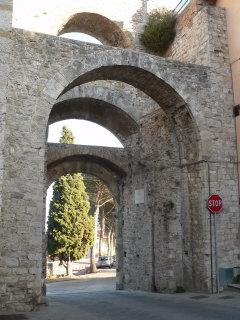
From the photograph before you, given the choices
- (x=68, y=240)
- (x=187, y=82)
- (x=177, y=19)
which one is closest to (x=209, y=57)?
(x=187, y=82)

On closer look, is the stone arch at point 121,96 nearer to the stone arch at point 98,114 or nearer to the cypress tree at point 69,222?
the stone arch at point 98,114

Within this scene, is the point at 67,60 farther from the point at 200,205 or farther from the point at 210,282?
the point at 210,282

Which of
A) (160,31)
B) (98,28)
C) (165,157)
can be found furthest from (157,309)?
(98,28)

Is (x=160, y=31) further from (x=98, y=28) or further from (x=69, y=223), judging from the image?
(x=69, y=223)

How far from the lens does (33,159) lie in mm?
6508

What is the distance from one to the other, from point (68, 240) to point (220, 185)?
12705 mm

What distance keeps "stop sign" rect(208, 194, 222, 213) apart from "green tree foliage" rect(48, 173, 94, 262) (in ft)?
41.6

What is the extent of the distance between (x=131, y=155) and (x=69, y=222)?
9806 mm

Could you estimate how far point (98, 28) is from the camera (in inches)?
470

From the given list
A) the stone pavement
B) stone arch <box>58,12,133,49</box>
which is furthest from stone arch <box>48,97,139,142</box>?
the stone pavement

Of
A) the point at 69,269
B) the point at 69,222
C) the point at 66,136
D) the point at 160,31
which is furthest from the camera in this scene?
the point at 66,136

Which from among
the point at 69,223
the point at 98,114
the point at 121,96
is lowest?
the point at 69,223

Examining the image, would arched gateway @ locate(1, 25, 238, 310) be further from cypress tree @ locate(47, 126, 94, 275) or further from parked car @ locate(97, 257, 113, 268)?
parked car @ locate(97, 257, 113, 268)

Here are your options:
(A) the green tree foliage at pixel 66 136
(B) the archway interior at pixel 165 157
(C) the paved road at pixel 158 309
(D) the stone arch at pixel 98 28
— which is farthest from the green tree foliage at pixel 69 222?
(C) the paved road at pixel 158 309
